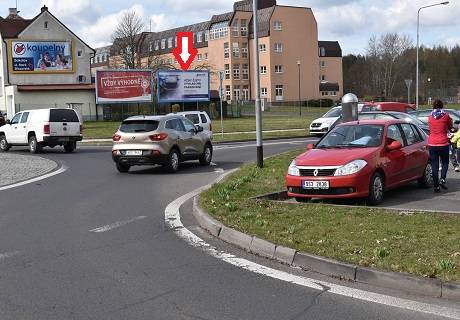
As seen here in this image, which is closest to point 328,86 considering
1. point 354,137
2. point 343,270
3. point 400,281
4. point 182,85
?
point 182,85

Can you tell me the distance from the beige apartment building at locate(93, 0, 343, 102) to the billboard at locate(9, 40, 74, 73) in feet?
75.3

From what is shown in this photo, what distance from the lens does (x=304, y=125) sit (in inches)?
1759

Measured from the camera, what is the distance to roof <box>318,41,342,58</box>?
360 ft

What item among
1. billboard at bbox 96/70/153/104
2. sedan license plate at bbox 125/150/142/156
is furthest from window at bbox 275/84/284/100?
sedan license plate at bbox 125/150/142/156

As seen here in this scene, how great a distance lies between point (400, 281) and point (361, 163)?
4.78 metres

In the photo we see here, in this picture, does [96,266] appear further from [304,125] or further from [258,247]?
[304,125]

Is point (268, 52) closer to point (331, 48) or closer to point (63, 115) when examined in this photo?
point (331, 48)

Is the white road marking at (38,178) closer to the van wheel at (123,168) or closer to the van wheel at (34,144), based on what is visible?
the van wheel at (123,168)

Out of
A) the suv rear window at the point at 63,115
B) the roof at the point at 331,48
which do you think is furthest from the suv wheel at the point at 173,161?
the roof at the point at 331,48

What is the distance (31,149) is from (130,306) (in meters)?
23.1

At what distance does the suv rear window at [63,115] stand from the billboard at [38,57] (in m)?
36.6

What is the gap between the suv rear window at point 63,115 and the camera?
87.1 ft

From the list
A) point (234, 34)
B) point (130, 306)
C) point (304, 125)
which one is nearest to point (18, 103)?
point (304, 125)

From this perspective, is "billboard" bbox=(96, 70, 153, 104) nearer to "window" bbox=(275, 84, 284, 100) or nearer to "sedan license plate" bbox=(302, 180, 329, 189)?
"window" bbox=(275, 84, 284, 100)
